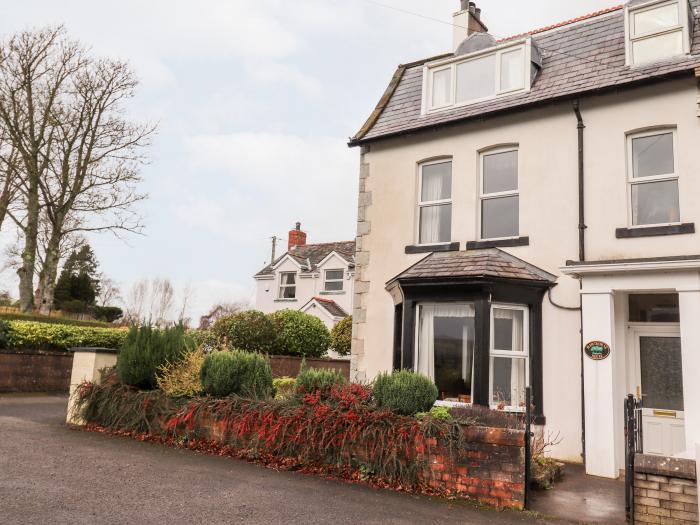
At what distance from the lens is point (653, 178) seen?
30.1 feet

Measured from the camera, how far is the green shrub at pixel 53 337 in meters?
15.2

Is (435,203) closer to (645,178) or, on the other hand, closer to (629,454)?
(645,178)

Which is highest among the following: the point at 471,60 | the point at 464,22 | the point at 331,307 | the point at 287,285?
the point at 464,22

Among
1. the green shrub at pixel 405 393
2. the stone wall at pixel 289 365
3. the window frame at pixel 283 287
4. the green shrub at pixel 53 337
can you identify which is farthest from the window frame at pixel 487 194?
the window frame at pixel 283 287

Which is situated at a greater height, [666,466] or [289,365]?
[289,365]

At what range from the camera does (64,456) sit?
7391mm

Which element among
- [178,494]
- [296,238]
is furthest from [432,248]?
[296,238]

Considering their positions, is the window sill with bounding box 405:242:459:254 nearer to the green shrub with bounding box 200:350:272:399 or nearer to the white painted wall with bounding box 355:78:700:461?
the white painted wall with bounding box 355:78:700:461

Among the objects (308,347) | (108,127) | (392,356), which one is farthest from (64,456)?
(108,127)

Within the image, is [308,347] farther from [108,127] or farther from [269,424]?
[108,127]

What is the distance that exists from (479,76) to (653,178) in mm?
4250

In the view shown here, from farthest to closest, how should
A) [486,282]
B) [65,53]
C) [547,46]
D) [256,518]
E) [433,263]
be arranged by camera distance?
1. [65,53]
2. [547,46]
3. [433,263]
4. [486,282]
5. [256,518]

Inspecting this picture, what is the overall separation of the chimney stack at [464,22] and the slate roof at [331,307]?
17.3 metres

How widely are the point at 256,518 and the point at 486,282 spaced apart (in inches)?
222
